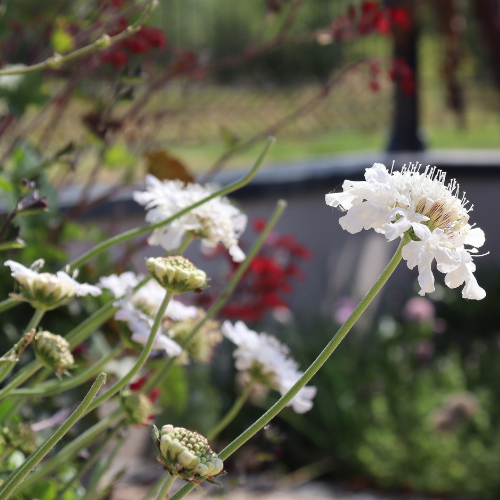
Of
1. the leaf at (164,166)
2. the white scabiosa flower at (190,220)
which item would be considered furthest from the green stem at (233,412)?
the leaf at (164,166)

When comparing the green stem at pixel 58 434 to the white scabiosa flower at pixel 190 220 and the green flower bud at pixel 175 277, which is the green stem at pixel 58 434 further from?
the white scabiosa flower at pixel 190 220

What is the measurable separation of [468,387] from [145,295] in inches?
86.8

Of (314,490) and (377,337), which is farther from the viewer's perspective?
(377,337)

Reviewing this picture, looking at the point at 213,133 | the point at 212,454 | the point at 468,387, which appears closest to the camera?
the point at 212,454

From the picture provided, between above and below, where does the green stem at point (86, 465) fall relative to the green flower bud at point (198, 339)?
above

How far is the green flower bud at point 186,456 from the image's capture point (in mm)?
368

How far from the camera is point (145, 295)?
63 centimetres

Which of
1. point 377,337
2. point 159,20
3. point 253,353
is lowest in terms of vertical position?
point 377,337

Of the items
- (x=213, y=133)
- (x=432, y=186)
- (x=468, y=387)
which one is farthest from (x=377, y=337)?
(x=213, y=133)

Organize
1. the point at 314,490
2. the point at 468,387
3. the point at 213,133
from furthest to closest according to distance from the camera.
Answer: the point at 213,133 < the point at 468,387 < the point at 314,490

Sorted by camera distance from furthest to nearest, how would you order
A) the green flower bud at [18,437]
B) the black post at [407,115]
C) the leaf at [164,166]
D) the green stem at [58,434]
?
the black post at [407,115]
the leaf at [164,166]
the green flower bud at [18,437]
the green stem at [58,434]

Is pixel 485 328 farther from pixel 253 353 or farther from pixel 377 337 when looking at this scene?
pixel 253 353

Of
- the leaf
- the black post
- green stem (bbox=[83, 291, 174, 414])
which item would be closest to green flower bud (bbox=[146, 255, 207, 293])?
green stem (bbox=[83, 291, 174, 414])

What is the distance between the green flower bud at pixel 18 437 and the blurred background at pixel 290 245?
156 mm
